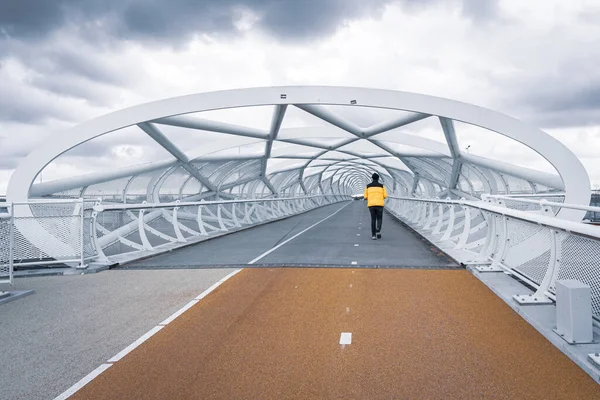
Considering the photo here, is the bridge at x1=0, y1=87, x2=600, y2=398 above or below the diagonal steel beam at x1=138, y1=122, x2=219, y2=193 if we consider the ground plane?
below

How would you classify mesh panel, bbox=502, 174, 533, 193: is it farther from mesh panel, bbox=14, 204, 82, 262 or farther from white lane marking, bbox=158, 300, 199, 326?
white lane marking, bbox=158, 300, 199, 326

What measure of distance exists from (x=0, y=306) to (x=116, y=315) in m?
1.87

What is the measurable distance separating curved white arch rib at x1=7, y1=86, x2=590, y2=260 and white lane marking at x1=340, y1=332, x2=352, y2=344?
15.1 meters

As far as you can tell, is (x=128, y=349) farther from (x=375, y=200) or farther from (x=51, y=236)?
(x=375, y=200)

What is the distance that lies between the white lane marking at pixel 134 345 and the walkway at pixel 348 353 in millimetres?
72

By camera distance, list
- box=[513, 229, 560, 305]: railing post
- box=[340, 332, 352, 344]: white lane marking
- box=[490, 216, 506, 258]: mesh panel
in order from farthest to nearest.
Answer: box=[490, 216, 506, 258]: mesh panel, box=[513, 229, 560, 305]: railing post, box=[340, 332, 352, 344]: white lane marking

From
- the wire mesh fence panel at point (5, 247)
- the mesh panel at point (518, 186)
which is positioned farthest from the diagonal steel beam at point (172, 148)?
the mesh panel at point (518, 186)

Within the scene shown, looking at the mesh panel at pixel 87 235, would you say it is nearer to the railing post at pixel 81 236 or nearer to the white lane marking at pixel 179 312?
the railing post at pixel 81 236

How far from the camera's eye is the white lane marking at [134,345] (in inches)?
143

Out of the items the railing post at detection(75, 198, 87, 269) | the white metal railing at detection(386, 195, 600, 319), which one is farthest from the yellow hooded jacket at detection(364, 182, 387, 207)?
the railing post at detection(75, 198, 87, 269)

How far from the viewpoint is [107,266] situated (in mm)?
8320

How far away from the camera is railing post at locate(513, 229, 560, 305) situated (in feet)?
14.7

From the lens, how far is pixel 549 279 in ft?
15.5

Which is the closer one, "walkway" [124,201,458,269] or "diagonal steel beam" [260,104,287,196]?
"walkway" [124,201,458,269]
